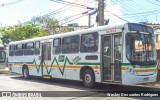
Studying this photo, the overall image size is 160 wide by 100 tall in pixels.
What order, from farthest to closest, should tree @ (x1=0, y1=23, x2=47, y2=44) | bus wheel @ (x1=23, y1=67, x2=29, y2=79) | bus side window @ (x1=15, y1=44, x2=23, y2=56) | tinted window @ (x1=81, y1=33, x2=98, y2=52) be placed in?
1. tree @ (x1=0, y1=23, x2=47, y2=44)
2. bus side window @ (x1=15, y1=44, x2=23, y2=56)
3. bus wheel @ (x1=23, y1=67, x2=29, y2=79)
4. tinted window @ (x1=81, y1=33, x2=98, y2=52)

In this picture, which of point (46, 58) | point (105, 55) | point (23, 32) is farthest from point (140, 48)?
point (23, 32)

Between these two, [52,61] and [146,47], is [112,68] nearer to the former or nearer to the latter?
[146,47]

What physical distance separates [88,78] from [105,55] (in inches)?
68.5

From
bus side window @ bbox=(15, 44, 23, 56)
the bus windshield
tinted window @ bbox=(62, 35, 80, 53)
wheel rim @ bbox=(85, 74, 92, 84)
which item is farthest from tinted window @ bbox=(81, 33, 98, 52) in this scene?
bus side window @ bbox=(15, 44, 23, 56)

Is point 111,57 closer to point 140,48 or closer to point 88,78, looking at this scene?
point 140,48

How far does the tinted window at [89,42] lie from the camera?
16.1 meters

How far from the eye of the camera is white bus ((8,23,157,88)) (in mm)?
14289

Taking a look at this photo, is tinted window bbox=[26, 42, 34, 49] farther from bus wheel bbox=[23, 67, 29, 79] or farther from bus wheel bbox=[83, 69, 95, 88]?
bus wheel bbox=[83, 69, 95, 88]

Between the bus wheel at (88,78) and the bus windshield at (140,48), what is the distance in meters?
2.74

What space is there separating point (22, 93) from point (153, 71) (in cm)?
602

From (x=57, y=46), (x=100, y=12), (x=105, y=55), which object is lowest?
(x=105, y=55)

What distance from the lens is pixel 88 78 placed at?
1648 cm

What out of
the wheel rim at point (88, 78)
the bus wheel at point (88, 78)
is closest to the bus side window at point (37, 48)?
the bus wheel at point (88, 78)

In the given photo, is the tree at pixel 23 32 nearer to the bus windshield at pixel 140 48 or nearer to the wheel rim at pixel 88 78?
the wheel rim at pixel 88 78
